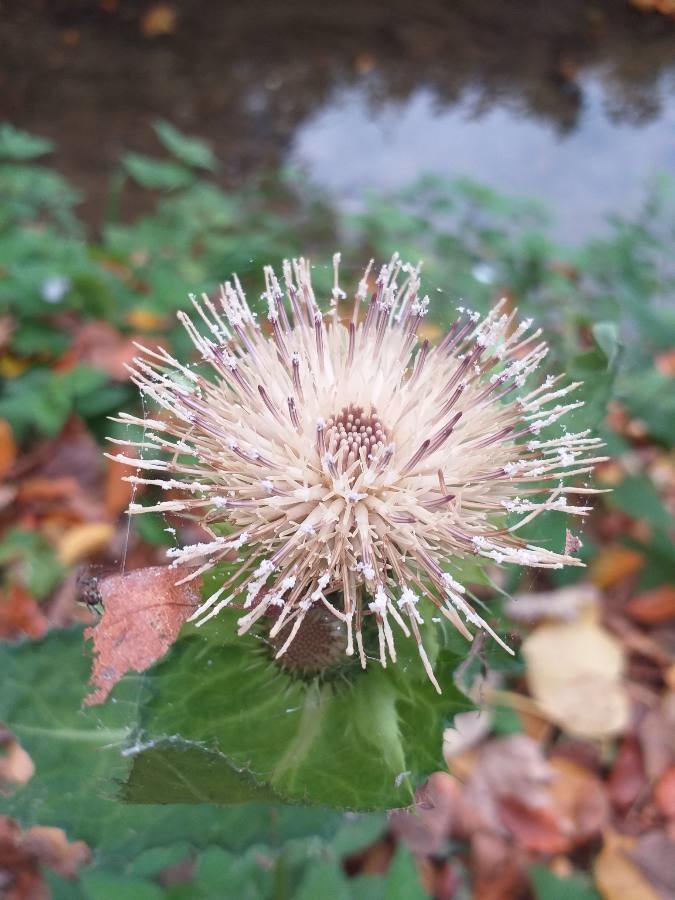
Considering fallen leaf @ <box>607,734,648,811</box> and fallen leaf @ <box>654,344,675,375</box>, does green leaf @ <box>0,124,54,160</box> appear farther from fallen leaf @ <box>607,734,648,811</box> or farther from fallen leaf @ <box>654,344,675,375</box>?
fallen leaf @ <box>607,734,648,811</box>

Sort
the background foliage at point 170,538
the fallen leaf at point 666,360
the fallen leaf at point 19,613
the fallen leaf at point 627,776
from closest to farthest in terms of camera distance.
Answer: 1. the background foliage at point 170,538
2. the fallen leaf at point 627,776
3. the fallen leaf at point 19,613
4. the fallen leaf at point 666,360

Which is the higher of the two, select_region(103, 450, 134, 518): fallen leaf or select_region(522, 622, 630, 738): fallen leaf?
select_region(103, 450, 134, 518): fallen leaf

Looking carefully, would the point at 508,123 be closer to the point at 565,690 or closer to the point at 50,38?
the point at 50,38

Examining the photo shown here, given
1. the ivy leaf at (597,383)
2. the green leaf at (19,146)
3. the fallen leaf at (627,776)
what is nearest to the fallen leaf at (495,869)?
the fallen leaf at (627,776)

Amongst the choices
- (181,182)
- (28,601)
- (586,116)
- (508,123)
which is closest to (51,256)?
(181,182)

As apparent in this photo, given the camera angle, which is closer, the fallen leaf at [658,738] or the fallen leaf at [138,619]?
the fallen leaf at [138,619]

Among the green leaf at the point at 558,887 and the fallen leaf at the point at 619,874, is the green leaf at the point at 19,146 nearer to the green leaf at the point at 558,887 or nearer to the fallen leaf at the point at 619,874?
the green leaf at the point at 558,887

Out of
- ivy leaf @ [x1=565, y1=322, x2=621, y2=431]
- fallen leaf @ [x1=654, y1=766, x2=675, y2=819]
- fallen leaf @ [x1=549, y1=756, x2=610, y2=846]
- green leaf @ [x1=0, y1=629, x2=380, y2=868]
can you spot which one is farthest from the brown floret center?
fallen leaf @ [x1=654, y1=766, x2=675, y2=819]

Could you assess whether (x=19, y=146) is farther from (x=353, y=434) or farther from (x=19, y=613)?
(x=353, y=434)
